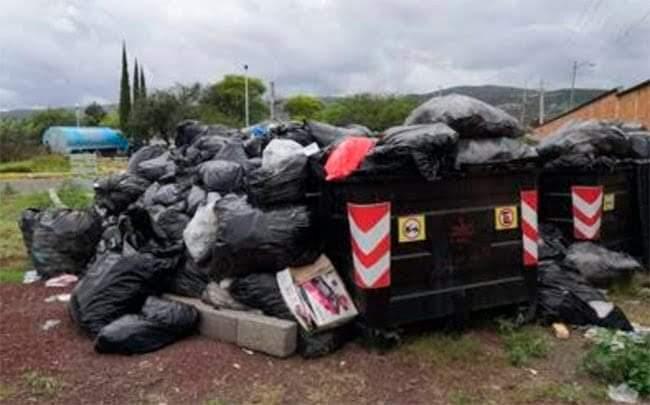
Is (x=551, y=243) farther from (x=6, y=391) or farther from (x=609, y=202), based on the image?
(x=6, y=391)

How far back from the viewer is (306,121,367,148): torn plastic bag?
16.1 feet

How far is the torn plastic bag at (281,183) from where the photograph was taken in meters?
4.14

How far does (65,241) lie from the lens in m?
5.81

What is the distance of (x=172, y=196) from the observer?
17.7 feet

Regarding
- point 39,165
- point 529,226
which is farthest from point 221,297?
point 39,165

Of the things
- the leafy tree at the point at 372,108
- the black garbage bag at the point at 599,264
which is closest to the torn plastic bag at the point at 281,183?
the black garbage bag at the point at 599,264

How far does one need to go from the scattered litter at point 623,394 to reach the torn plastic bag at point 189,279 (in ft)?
8.06

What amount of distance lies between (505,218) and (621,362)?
1171 millimetres

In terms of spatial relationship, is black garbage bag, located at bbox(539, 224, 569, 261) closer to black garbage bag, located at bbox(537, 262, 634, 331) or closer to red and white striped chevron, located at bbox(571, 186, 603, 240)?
red and white striped chevron, located at bbox(571, 186, 603, 240)

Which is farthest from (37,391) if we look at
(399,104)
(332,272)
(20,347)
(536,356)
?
(399,104)

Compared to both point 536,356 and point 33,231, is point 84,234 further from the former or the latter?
point 536,356

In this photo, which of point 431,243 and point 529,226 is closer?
point 431,243

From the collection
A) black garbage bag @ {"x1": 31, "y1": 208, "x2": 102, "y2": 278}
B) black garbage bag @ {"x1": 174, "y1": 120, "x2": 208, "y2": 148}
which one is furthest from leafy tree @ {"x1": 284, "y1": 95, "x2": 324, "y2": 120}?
black garbage bag @ {"x1": 31, "y1": 208, "x2": 102, "y2": 278}

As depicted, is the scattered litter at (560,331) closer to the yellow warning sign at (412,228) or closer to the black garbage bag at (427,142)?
the yellow warning sign at (412,228)
